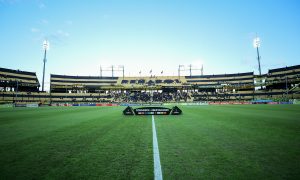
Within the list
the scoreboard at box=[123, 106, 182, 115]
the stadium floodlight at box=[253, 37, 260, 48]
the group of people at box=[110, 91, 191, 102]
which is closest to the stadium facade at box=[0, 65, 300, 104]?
the group of people at box=[110, 91, 191, 102]

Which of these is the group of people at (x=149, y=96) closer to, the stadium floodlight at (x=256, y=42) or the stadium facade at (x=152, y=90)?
the stadium facade at (x=152, y=90)

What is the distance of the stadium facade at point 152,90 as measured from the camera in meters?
68.9

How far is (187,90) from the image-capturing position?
77.6 m

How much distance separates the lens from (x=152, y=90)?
248 feet

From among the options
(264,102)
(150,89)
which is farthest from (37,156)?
(150,89)

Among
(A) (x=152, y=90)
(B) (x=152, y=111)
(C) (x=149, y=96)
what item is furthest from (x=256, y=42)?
(B) (x=152, y=111)

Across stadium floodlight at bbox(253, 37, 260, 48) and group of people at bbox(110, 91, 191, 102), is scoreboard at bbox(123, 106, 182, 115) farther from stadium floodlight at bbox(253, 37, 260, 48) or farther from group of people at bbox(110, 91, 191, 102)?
stadium floodlight at bbox(253, 37, 260, 48)

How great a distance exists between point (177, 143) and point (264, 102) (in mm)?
55789

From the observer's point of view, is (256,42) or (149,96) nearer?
(256,42)

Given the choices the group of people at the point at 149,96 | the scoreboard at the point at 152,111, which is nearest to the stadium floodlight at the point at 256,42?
the group of people at the point at 149,96

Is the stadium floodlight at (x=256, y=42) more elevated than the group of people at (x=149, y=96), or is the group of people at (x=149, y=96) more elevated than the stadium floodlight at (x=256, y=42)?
the stadium floodlight at (x=256, y=42)

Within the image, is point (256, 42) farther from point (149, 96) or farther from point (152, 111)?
point (152, 111)

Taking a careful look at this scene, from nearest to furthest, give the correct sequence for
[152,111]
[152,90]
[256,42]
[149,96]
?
[152,111]
[256,42]
[149,96]
[152,90]

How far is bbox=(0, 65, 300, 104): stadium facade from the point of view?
68.9 metres
